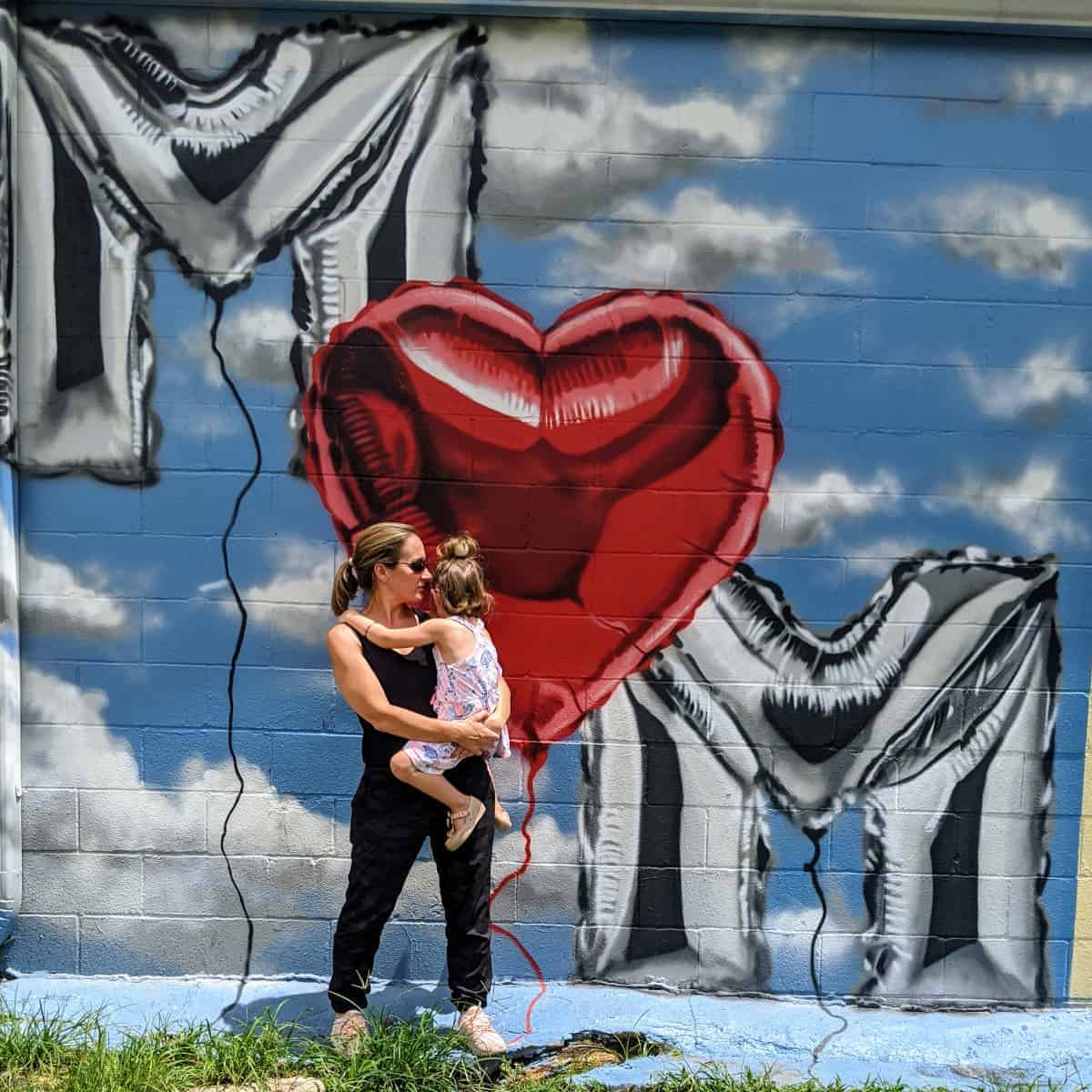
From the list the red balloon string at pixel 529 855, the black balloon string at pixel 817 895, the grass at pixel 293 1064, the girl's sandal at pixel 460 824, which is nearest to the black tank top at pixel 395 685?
the girl's sandal at pixel 460 824

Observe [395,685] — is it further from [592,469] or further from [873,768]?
[873,768]

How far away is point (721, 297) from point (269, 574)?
1.81 meters

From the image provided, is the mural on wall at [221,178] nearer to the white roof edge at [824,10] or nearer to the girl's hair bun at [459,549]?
the white roof edge at [824,10]

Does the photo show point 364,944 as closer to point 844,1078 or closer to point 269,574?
point 269,574

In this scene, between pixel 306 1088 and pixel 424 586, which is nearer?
pixel 306 1088

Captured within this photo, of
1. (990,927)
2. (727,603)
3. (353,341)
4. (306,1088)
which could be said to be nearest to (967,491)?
(727,603)

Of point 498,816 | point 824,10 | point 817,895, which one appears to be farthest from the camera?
point 817,895

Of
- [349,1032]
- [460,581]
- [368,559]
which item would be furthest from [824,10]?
[349,1032]

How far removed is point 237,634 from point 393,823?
92 cm

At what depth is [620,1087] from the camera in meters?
3.52

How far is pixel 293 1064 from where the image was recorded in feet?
11.7

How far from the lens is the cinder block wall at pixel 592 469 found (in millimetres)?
3945

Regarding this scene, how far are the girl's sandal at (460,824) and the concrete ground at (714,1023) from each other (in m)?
0.73

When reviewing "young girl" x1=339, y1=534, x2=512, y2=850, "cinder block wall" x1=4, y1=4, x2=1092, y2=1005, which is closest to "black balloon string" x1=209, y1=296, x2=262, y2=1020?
"cinder block wall" x1=4, y1=4, x2=1092, y2=1005
